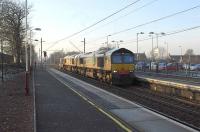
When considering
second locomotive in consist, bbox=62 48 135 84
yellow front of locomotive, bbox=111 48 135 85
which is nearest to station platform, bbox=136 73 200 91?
yellow front of locomotive, bbox=111 48 135 85

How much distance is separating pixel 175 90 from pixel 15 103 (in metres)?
11.5

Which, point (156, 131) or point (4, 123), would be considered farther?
point (4, 123)

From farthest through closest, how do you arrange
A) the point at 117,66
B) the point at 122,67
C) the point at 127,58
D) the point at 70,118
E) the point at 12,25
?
1. the point at 12,25
2. the point at 127,58
3. the point at 122,67
4. the point at 117,66
5. the point at 70,118

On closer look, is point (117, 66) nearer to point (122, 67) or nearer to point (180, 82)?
point (122, 67)

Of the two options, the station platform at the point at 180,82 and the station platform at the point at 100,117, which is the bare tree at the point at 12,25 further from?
the station platform at the point at 100,117

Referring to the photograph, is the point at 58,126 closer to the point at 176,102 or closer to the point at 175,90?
the point at 176,102

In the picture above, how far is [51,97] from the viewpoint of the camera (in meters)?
23.6

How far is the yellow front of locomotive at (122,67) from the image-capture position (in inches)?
1330

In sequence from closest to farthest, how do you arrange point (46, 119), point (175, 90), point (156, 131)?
point (156, 131) < point (46, 119) < point (175, 90)

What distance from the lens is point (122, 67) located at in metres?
34.3

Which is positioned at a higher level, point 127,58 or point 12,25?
point 12,25

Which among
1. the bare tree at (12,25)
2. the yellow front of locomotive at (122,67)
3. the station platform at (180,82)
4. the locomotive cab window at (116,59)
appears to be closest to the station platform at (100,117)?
the station platform at (180,82)

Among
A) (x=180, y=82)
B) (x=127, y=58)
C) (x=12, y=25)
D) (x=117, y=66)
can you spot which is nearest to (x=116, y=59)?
(x=117, y=66)

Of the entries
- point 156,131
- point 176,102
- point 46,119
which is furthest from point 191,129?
point 176,102
